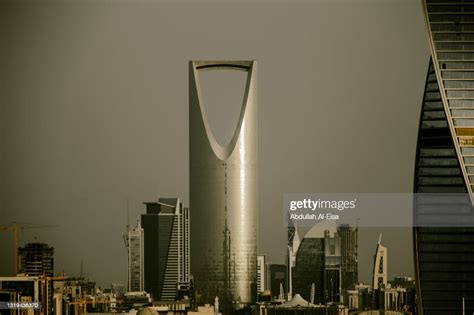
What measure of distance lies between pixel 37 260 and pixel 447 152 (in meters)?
4.11

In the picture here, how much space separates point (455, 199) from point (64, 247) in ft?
12.3

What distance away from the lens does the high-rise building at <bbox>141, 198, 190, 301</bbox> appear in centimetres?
989

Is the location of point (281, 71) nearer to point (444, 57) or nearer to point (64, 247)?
point (444, 57)

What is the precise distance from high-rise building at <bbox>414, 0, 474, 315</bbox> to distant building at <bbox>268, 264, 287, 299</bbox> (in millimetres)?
1310

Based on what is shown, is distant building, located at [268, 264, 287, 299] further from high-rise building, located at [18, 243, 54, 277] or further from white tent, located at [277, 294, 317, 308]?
high-rise building, located at [18, 243, 54, 277]

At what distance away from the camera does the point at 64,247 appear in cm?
990

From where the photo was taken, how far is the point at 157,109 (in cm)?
996

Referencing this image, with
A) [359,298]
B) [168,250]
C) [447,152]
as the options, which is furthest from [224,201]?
[447,152]

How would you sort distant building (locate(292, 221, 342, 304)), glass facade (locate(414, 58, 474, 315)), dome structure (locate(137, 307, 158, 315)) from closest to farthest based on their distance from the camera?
dome structure (locate(137, 307, 158, 315)) → distant building (locate(292, 221, 342, 304)) → glass facade (locate(414, 58, 474, 315))

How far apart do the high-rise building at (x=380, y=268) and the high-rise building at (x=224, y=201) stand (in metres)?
1.12

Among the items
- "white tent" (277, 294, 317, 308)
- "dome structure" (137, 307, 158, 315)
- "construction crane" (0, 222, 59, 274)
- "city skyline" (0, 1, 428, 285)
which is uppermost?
"city skyline" (0, 1, 428, 285)

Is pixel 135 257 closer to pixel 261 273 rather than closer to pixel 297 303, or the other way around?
pixel 261 273

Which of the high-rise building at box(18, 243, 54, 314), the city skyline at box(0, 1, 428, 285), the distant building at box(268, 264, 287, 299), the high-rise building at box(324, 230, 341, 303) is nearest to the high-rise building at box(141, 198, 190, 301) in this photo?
the city skyline at box(0, 1, 428, 285)

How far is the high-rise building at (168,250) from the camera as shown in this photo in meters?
9.89
